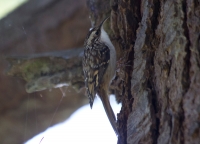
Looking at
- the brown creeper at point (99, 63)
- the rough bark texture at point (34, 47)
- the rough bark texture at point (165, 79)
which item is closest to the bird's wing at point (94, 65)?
the brown creeper at point (99, 63)

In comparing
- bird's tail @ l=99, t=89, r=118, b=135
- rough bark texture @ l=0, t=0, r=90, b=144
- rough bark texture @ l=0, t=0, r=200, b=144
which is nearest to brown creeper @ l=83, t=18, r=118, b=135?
bird's tail @ l=99, t=89, r=118, b=135

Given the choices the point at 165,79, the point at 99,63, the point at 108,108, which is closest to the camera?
Result: the point at 165,79

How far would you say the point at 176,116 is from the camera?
1.00 meters

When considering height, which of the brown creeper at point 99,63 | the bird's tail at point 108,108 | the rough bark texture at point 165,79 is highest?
the brown creeper at point 99,63

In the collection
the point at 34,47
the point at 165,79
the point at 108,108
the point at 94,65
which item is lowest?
the point at 165,79

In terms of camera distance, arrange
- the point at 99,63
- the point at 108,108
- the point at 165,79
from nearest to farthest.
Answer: the point at 165,79 < the point at 108,108 < the point at 99,63

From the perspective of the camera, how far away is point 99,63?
230 cm

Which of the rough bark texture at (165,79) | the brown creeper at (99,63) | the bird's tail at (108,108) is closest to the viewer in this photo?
the rough bark texture at (165,79)

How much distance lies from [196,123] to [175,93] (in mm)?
149

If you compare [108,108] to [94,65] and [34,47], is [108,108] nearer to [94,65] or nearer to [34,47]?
[94,65]

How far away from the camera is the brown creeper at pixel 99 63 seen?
2.17 meters

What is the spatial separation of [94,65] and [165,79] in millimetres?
1196

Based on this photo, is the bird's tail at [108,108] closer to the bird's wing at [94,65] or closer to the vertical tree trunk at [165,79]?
the bird's wing at [94,65]

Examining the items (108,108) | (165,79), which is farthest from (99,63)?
(165,79)
